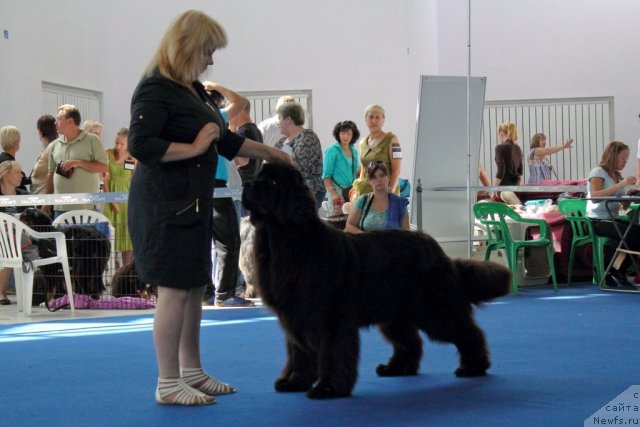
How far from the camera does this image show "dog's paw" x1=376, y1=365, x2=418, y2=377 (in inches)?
167

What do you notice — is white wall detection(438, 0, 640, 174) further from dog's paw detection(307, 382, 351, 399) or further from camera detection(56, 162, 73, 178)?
dog's paw detection(307, 382, 351, 399)

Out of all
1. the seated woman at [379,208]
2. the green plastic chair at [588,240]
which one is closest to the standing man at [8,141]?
the seated woman at [379,208]

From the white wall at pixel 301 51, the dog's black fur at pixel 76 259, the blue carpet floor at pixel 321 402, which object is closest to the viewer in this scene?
the blue carpet floor at pixel 321 402

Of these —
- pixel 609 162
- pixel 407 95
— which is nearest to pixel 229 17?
pixel 407 95

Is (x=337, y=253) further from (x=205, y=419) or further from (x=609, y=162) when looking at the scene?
(x=609, y=162)

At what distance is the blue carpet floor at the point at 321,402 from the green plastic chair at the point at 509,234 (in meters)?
1.53

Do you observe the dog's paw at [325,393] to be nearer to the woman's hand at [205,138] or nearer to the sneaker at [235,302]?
the woman's hand at [205,138]

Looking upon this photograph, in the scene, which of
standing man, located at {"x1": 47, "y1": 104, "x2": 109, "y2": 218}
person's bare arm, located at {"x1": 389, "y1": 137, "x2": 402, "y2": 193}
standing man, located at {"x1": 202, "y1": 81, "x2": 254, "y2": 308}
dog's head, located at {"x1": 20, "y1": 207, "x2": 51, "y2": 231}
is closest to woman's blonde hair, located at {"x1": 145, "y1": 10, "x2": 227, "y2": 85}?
standing man, located at {"x1": 202, "y1": 81, "x2": 254, "y2": 308}

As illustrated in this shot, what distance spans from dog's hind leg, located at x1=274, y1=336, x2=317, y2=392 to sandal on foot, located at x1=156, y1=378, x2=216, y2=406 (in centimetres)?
36

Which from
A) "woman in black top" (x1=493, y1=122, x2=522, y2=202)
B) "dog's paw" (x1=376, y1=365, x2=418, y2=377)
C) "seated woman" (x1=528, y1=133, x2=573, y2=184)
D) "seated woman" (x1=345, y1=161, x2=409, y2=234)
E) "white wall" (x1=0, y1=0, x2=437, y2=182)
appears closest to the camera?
"dog's paw" (x1=376, y1=365, x2=418, y2=377)

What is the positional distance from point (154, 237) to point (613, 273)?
5630 millimetres

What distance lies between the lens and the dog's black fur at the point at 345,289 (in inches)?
145

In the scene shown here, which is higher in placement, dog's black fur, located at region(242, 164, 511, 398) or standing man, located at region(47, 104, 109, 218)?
standing man, located at region(47, 104, 109, 218)

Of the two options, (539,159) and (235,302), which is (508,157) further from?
(235,302)
